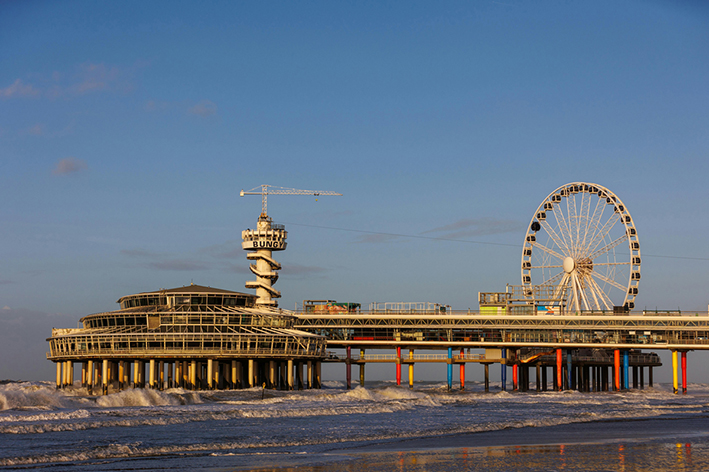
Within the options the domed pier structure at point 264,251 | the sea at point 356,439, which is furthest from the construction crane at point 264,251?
the sea at point 356,439

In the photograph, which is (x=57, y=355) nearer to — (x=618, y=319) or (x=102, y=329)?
(x=102, y=329)

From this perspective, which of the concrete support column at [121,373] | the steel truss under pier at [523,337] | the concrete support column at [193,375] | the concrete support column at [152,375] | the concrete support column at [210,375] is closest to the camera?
the concrete support column at [210,375]

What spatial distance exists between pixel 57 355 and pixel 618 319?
61.6 metres

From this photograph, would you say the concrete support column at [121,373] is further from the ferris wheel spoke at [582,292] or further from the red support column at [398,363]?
the ferris wheel spoke at [582,292]

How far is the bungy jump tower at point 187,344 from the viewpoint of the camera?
269 feet

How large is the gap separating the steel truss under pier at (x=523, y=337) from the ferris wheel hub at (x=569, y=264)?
6.22 meters

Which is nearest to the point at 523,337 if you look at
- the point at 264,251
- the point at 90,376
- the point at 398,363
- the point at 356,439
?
the point at 398,363

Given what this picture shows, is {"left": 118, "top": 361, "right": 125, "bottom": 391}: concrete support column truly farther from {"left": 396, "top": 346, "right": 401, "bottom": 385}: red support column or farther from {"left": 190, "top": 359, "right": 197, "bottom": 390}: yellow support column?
{"left": 396, "top": 346, "right": 401, "bottom": 385}: red support column

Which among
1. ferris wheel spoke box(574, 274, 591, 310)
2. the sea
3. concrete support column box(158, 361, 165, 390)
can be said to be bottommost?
concrete support column box(158, 361, 165, 390)

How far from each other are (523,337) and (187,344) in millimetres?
38474

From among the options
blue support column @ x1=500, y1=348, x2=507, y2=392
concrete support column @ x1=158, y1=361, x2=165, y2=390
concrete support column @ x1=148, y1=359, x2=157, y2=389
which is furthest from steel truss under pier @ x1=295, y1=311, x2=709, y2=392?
concrete support column @ x1=148, y1=359, x2=157, y2=389

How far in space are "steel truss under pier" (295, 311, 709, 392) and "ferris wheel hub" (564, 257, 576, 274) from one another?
6.22 metres

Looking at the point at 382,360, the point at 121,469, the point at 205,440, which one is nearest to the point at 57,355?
the point at 382,360

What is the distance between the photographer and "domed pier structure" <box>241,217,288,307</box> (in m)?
109
